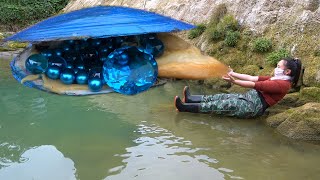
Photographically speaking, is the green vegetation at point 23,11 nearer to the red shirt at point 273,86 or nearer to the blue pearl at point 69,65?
the blue pearl at point 69,65

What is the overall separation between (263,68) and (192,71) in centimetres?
276

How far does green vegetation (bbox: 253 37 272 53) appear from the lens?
755 cm

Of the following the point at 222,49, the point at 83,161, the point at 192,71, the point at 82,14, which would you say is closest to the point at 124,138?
the point at 83,161

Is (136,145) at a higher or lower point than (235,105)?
lower

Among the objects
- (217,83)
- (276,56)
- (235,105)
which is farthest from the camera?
(217,83)

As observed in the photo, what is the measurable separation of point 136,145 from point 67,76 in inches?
50.7

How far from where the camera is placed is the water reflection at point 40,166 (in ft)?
14.6

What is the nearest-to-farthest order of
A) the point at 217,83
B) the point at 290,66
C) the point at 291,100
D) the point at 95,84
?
the point at 95,84
the point at 290,66
the point at 291,100
the point at 217,83

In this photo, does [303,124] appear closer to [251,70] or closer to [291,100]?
[291,100]

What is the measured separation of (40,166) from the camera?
185 inches

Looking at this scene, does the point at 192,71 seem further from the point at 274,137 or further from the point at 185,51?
the point at 274,137

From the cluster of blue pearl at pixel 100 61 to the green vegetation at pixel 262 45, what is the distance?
10.1 ft

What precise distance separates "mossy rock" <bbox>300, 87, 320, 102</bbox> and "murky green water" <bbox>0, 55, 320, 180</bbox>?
0.85 meters

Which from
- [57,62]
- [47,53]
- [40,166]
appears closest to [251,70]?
[57,62]
